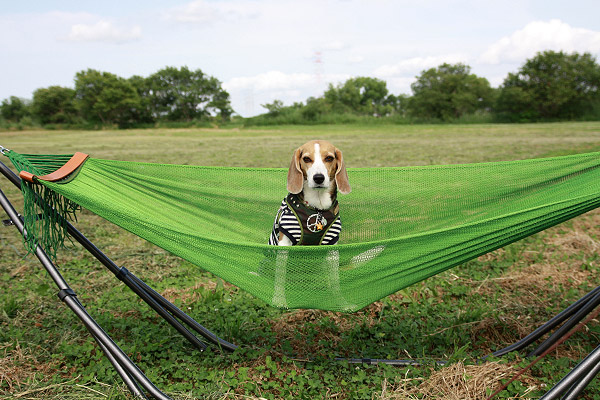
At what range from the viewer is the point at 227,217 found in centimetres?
271

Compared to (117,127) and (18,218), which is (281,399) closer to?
(18,218)

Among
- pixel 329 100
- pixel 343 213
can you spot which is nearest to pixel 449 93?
pixel 329 100

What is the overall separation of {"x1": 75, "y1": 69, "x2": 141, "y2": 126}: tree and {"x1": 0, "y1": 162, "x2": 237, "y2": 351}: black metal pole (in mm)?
45347

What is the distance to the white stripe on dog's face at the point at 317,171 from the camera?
2.52 m

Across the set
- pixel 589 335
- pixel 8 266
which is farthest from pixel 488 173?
pixel 8 266

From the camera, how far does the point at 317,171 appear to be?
252cm

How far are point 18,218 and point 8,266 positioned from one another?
1996 millimetres

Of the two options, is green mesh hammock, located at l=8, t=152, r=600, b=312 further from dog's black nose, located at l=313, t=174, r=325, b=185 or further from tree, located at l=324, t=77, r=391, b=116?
tree, located at l=324, t=77, r=391, b=116

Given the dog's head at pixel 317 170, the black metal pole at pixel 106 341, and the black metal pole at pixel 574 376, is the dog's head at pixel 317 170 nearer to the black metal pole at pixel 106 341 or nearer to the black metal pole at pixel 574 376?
the black metal pole at pixel 106 341

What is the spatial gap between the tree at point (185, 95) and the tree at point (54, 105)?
25.6ft

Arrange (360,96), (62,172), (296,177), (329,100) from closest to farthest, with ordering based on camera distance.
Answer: (62,172) < (296,177) < (329,100) < (360,96)

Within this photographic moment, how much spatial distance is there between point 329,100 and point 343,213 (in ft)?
167

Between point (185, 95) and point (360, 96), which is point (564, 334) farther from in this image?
point (360, 96)

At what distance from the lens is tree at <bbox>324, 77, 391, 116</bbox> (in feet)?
176
